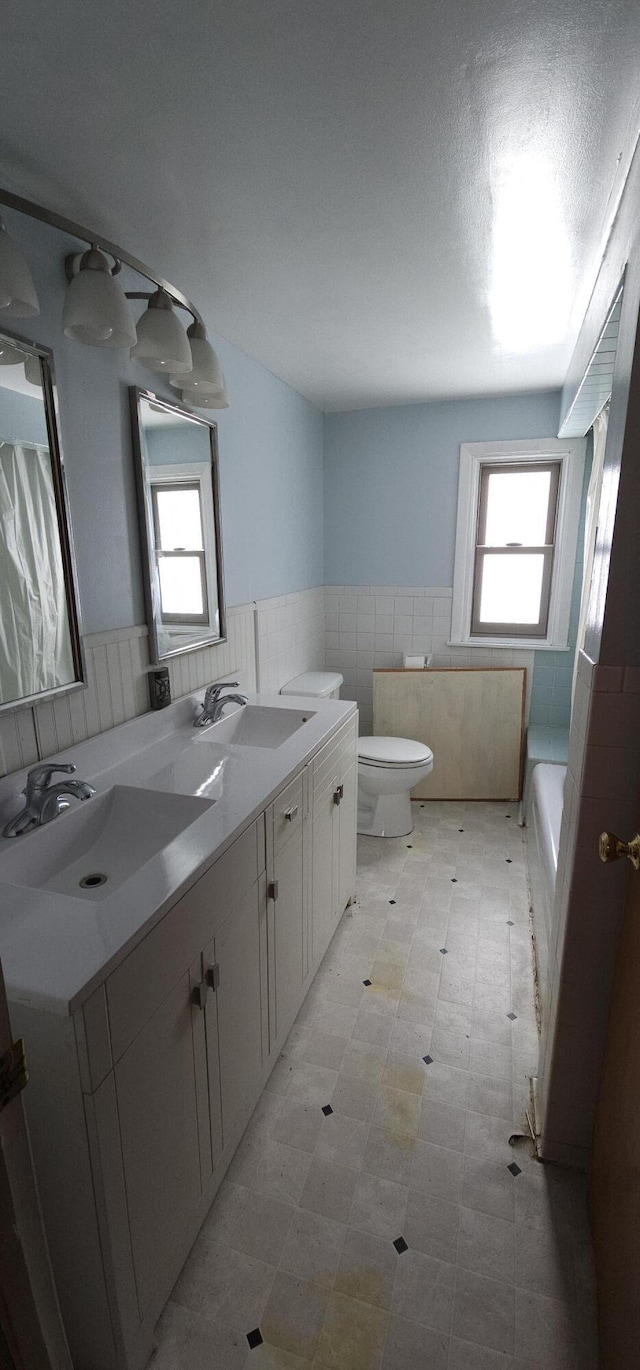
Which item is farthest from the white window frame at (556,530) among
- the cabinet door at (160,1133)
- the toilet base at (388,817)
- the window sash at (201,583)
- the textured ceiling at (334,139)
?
the cabinet door at (160,1133)

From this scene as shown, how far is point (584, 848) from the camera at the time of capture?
4.17 feet

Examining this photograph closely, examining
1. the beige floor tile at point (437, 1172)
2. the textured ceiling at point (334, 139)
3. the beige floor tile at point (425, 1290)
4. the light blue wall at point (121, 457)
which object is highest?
the textured ceiling at point (334, 139)

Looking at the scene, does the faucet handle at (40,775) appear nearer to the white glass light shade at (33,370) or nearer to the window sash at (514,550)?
the white glass light shade at (33,370)

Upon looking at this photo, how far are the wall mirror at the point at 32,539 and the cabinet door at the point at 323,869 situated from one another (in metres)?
0.87

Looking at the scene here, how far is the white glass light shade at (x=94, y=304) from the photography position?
1344 mm

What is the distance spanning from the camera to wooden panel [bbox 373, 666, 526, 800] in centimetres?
343

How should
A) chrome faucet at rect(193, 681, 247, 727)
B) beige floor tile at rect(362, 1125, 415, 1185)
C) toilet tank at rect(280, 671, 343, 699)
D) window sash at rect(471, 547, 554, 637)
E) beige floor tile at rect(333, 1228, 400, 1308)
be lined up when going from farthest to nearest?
window sash at rect(471, 547, 554, 637), toilet tank at rect(280, 671, 343, 699), chrome faucet at rect(193, 681, 247, 727), beige floor tile at rect(362, 1125, 415, 1185), beige floor tile at rect(333, 1228, 400, 1308)

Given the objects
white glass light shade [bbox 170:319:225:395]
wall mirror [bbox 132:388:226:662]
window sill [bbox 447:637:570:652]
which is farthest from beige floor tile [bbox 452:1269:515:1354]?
window sill [bbox 447:637:570:652]

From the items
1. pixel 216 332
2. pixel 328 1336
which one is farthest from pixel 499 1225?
pixel 216 332

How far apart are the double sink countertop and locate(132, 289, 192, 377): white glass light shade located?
1.02 m

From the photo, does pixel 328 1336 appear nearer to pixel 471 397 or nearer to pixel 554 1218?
pixel 554 1218

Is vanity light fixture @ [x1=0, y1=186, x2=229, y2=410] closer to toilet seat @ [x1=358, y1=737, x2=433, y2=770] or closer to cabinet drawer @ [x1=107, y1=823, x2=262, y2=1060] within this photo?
cabinet drawer @ [x1=107, y1=823, x2=262, y2=1060]

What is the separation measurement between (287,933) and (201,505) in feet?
4.93

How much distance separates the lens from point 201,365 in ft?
5.76
